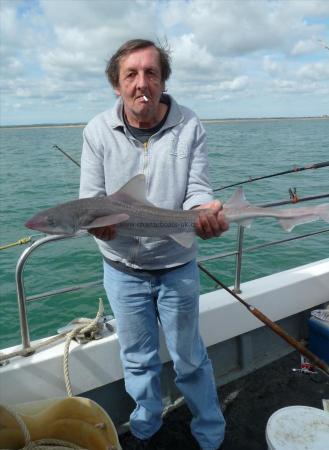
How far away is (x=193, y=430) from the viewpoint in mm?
3352

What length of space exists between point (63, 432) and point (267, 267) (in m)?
8.15

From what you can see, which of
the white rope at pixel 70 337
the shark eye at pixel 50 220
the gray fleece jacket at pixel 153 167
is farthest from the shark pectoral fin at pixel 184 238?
the white rope at pixel 70 337

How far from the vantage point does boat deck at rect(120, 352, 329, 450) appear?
3.47 meters

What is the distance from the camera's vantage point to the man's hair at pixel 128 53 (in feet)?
9.26

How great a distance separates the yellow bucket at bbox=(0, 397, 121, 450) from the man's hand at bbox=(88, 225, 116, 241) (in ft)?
3.45

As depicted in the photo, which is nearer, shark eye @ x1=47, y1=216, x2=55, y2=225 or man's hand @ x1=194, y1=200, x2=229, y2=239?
shark eye @ x1=47, y1=216, x2=55, y2=225

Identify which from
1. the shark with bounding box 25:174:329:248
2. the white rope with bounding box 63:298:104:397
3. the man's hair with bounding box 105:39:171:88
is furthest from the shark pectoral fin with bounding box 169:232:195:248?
the white rope with bounding box 63:298:104:397

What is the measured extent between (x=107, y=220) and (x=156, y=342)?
120cm

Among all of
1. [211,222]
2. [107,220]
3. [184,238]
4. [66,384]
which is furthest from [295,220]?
[66,384]

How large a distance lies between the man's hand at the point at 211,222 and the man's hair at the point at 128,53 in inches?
38.9

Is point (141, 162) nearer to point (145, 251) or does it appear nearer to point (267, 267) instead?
point (145, 251)

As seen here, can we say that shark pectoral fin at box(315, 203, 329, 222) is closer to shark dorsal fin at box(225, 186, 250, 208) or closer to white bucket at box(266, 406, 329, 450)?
shark dorsal fin at box(225, 186, 250, 208)

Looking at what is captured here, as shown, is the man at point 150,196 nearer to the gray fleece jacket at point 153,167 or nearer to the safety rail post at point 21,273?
the gray fleece jacket at point 153,167

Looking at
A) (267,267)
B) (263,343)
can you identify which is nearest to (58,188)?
(267,267)
